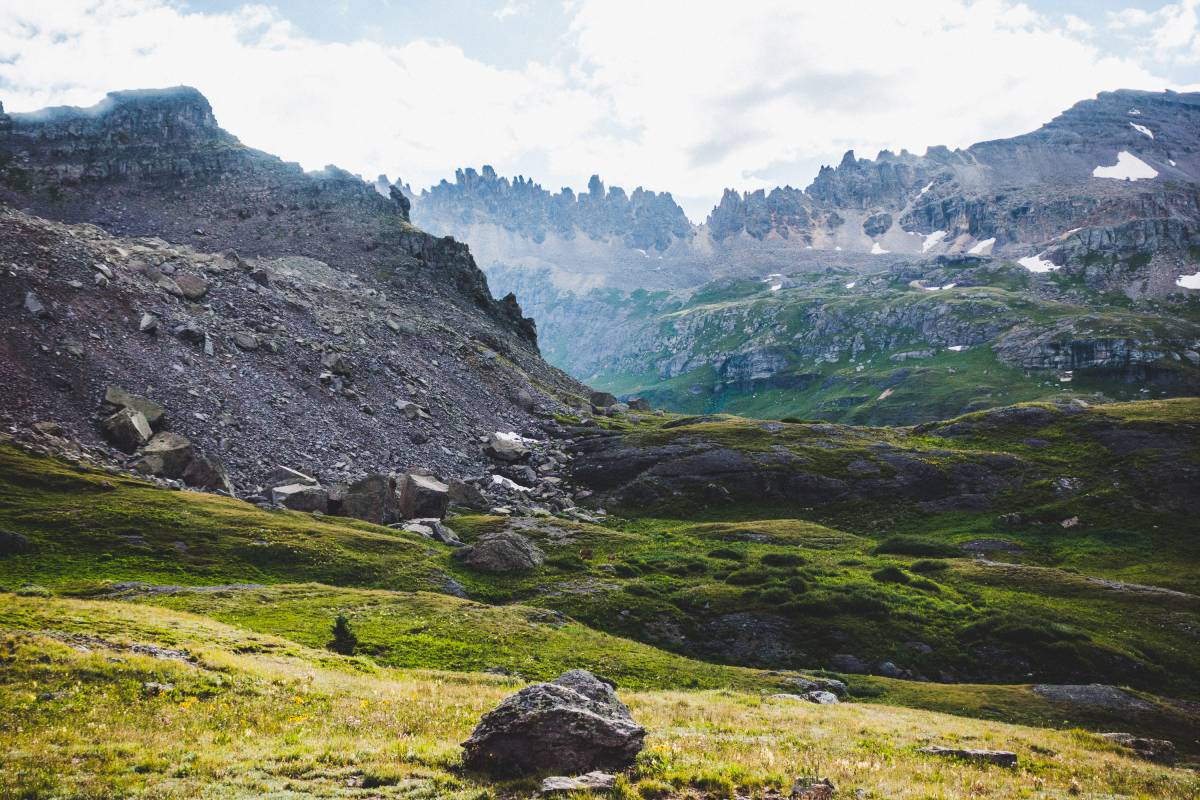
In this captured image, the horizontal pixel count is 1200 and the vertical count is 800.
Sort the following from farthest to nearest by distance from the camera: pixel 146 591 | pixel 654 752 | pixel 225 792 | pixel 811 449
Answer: pixel 811 449 → pixel 146 591 → pixel 654 752 → pixel 225 792

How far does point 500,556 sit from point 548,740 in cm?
4437

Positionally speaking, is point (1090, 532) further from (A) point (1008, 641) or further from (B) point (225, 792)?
(B) point (225, 792)

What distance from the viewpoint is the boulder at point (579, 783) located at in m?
14.8

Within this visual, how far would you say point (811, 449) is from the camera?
114750 mm

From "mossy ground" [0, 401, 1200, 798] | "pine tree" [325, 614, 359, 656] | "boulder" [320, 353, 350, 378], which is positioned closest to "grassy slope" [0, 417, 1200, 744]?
"mossy ground" [0, 401, 1200, 798]

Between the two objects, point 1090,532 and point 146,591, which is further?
point 1090,532

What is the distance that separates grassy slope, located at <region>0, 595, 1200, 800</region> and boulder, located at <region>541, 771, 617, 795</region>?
50 centimetres

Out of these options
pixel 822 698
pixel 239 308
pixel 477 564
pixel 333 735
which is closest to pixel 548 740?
pixel 333 735

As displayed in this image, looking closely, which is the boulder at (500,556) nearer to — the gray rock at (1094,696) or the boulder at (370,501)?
the boulder at (370,501)

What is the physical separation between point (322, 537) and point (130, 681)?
37619mm

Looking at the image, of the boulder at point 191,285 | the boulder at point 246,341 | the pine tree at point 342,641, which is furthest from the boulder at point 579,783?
the boulder at point 191,285

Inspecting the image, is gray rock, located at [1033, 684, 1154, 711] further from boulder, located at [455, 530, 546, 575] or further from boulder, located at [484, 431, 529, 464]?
boulder, located at [484, 431, 529, 464]

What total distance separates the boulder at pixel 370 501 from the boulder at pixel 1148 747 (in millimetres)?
62592

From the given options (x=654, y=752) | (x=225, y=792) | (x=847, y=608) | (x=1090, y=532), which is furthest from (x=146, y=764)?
(x=1090, y=532)
